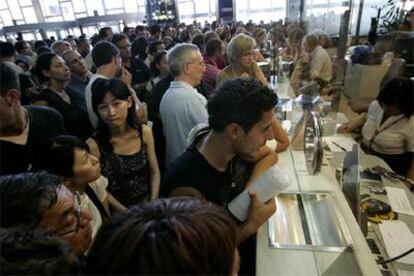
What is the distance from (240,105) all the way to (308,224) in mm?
579

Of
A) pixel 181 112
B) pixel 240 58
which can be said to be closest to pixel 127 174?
pixel 181 112

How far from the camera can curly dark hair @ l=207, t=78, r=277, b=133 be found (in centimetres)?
109

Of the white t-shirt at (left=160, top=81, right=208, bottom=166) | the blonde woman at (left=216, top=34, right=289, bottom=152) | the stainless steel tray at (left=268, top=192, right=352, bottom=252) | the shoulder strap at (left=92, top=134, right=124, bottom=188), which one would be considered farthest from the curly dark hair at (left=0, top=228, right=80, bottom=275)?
the blonde woman at (left=216, top=34, right=289, bottom=152)

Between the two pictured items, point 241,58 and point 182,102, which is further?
point 241,58

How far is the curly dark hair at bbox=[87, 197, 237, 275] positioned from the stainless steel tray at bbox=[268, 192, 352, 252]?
0.69 m

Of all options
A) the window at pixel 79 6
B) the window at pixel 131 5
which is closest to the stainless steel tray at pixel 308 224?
the window at pixel 131 5

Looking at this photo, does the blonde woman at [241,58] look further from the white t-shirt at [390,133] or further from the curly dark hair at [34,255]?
the curly dark hair at [34,255]

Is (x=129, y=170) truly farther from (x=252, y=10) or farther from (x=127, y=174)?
(x=252, y=10)

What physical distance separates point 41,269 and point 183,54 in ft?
5.65

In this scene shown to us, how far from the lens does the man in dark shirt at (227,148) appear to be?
103 centimetres

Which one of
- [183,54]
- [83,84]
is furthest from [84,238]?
[83,84]

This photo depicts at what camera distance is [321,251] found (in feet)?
3.34

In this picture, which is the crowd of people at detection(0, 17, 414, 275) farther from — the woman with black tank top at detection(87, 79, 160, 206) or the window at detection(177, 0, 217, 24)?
the window at detection(177, 0, 217, 24)

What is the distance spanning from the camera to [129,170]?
5.20 ft
